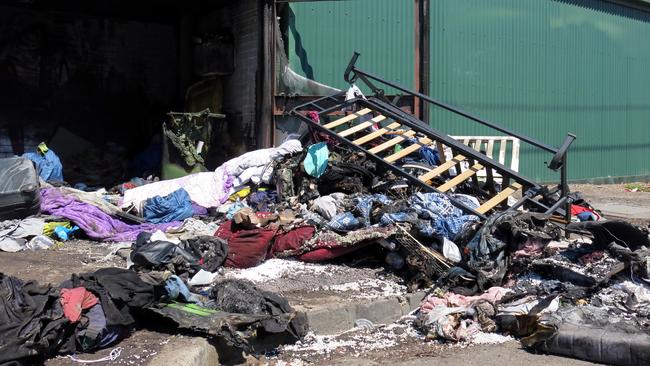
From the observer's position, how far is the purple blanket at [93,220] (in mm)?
7793

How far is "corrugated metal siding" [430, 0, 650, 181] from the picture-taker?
13.9 metres

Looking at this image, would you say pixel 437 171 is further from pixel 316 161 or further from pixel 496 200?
pixel 316 161

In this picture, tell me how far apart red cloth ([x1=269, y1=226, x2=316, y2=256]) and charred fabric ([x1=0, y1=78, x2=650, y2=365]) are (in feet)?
0.04

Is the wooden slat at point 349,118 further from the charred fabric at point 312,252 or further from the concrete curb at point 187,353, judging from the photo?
the concrete curb at point 187,353

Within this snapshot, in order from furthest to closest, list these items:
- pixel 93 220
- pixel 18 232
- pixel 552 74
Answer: pixel 552 74, pixel 93 220, pixel 18 232

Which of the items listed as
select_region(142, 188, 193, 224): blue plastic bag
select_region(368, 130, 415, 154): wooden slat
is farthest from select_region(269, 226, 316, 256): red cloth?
select_region(142, 188, 193, 224): blue plastic bag

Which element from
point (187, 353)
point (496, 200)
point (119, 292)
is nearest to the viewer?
point (187, 353)

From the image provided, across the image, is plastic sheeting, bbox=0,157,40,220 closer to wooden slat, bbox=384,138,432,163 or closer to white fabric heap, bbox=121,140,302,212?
white fabric heap, bbox=121,140,302,212

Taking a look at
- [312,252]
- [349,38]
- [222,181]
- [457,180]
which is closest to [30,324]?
[312,252]

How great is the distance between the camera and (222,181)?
362 inches

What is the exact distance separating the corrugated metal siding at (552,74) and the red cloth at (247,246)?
7281mm

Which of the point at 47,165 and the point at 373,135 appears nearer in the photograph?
the point at 373,135

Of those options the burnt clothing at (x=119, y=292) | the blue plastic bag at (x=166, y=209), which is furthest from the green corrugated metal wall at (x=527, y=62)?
the burnt clothing at (x=119, y=292)

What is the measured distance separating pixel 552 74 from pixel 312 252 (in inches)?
456
